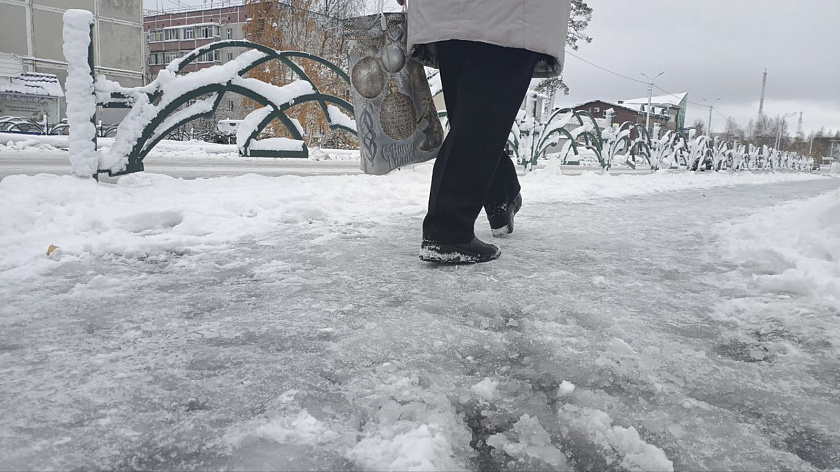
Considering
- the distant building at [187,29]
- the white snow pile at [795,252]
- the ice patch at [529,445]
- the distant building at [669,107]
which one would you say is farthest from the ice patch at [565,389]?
the distant building at [669,107]

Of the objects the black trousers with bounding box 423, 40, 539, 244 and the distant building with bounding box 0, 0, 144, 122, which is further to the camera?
the distant building with bounding box 0, 0, 144, 122

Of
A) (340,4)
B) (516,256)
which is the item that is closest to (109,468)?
(516,256)

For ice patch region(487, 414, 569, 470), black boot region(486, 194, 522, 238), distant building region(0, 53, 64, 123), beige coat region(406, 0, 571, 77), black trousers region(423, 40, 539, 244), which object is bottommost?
ice patch region(487, 414, 569, 470)

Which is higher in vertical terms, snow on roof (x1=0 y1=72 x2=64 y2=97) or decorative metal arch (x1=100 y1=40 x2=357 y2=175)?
snow on roof (x1=0 y1=72 x2=64 y2=97)

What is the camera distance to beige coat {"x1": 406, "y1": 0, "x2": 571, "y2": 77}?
1968 millimetres

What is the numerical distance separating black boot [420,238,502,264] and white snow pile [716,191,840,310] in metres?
1.10

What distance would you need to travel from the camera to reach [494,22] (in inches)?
77.6

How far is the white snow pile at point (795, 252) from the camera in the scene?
6.32 feet

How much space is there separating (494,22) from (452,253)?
93 cm

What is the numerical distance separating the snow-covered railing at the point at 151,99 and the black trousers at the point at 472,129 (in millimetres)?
2663

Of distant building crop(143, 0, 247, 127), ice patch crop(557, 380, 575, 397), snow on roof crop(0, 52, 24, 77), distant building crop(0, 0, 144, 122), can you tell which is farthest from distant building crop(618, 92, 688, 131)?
ice patch crop(557, 380, 575, 397)

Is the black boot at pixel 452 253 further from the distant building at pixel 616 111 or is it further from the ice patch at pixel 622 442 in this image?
the distant building at pixel 616 111

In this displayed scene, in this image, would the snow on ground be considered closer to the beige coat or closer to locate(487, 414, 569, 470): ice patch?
the beige coat

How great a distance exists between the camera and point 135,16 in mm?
28703
